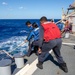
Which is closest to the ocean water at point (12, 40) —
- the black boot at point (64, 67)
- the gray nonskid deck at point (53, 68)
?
the gray nonskid deck at point (53, 68)

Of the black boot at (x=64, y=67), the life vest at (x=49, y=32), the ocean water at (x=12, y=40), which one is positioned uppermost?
the life vest at (x=49, y=32)

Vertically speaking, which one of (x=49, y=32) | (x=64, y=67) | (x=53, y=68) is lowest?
(x=53, y=68)

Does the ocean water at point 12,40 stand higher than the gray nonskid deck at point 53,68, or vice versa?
the gray nonskid deck at point 53,68

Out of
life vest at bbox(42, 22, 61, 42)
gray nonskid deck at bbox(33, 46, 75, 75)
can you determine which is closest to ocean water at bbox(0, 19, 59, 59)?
gray nonskid deck at bbox(33, 46, 75, 75)

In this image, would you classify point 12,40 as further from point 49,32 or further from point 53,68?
point 49,32

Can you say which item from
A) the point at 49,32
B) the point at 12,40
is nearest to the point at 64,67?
the point at 49,32

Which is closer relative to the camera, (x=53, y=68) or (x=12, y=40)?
(x=53, y=68)

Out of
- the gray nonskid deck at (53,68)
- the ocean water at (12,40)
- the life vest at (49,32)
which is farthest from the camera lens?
the ocean water at (12,40)

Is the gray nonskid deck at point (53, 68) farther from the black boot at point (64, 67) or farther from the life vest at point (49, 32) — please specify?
the life vest at point (49, 32)

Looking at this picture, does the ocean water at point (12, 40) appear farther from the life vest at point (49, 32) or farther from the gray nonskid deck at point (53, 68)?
the life vest at point (49, 32)

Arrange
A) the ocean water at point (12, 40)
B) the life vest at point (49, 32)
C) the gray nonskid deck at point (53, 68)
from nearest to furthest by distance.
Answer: the life vest at point (49, 32), the gray nonskid deck at point (53, 68), the ocean water at point (12, 40)

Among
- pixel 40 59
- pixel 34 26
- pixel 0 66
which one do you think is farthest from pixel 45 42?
pixel 34 26

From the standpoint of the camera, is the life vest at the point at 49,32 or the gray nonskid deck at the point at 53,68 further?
the gray nonskid deck at the point at 53,68

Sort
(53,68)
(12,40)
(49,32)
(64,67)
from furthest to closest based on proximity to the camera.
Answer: (12,40)
(53,68)
(64,67)
(49,32)
